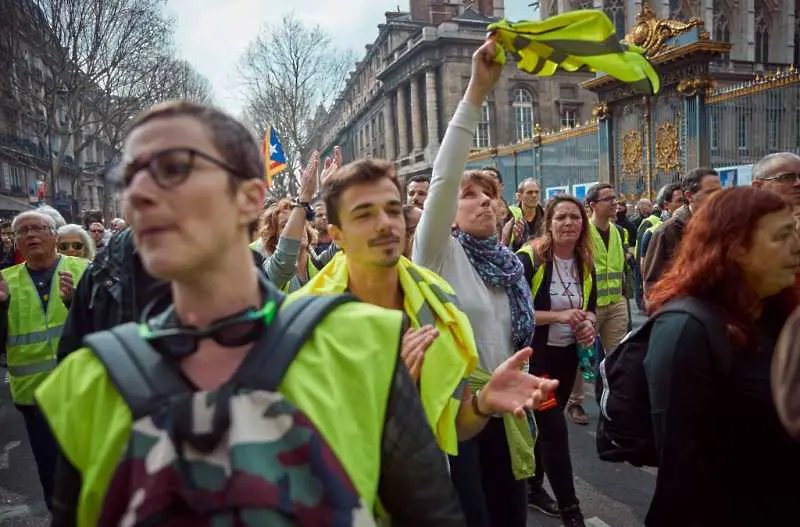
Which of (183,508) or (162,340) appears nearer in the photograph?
(183,508)

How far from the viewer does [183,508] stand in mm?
1069

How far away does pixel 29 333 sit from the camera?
3.67 metres

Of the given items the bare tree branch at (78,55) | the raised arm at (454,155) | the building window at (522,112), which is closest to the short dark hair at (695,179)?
the raised arm at (454,155)

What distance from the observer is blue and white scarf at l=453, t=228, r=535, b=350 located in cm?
279

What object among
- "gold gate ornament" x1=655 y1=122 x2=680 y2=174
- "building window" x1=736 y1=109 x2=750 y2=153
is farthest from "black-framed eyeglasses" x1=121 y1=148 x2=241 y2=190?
"gold gate ornament" x1=655 y1=122 x2=680 y2=174

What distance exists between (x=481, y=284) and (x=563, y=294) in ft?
4.81

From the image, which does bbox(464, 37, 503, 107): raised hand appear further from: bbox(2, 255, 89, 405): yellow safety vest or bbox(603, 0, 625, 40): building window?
bbox(603, 0, 625, 40): building window

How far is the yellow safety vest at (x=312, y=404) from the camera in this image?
1115 millimetres

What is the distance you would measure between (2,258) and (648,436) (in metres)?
12.4

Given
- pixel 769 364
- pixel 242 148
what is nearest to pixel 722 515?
pixel 769 364

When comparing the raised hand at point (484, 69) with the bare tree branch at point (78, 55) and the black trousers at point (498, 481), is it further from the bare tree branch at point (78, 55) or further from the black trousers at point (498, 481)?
the bare tree branch at point (78, 55)

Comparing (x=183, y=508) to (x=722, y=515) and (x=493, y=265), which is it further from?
(x=493, y=265)

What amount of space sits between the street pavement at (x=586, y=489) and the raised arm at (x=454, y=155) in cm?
216

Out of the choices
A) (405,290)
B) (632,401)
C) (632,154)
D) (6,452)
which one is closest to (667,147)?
(632,154)
